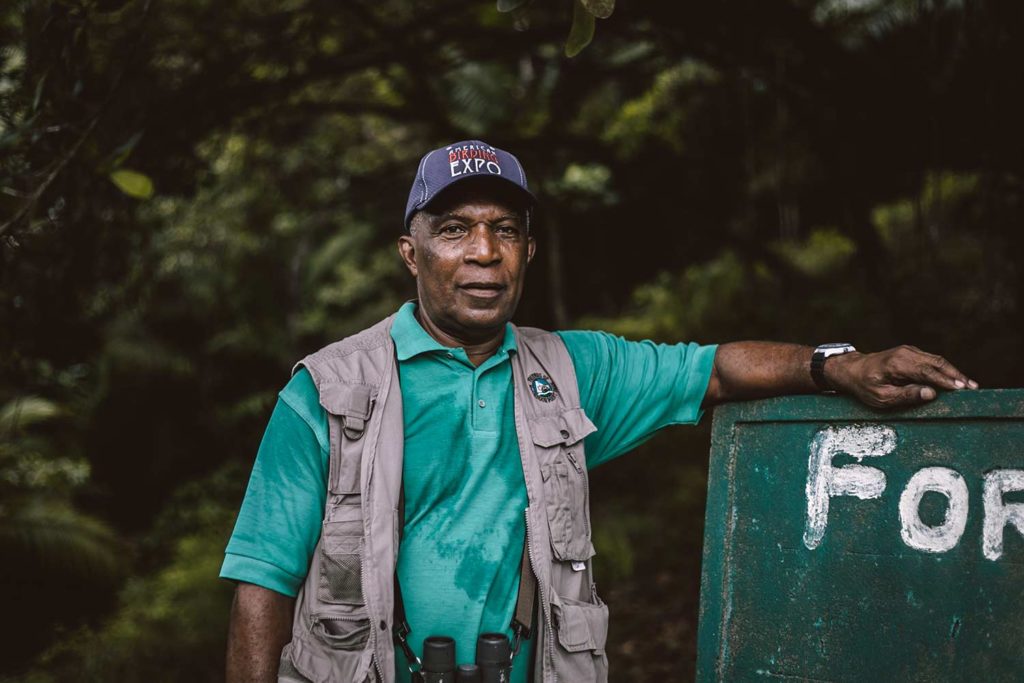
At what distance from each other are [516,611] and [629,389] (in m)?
0.72

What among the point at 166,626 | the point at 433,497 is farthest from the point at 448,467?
the point at 166,626

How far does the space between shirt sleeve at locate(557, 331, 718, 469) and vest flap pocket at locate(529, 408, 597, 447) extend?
0.14 meters

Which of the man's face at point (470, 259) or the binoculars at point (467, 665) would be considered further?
the man's face at point (470, 259)

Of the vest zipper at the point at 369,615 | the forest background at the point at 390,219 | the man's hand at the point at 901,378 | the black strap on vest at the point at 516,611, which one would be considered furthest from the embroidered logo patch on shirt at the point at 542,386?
the forest background at the point at 390,219

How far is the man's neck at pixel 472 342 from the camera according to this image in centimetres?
241

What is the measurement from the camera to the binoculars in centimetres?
204

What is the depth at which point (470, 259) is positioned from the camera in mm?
2318

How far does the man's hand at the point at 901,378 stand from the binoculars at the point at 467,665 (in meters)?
1.04

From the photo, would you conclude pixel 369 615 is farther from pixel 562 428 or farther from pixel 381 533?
pixel 562 428

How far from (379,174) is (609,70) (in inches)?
90.6

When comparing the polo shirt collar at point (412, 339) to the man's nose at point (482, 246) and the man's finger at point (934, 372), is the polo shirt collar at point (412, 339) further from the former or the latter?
the man's finger at point (934, 372)

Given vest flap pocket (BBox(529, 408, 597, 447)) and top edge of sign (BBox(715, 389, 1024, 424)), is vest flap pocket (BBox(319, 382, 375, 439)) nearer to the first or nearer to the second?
vest flap pocket (BBox(529, 408, 597, 447))

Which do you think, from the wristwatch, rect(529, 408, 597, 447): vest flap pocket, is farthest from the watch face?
rect(529, 408, 597, 447): vest flap pocket

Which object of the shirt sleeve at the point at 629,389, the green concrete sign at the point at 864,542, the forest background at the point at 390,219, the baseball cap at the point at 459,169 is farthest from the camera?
the forest background at the point at 390,219
